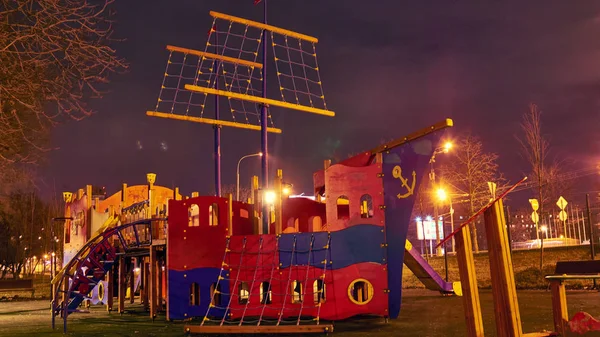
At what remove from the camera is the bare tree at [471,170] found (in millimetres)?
36500

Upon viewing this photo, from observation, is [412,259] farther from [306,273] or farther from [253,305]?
[253,305]

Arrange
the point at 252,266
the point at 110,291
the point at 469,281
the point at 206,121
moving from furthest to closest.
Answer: the point at 206,121 < the point at 110,291 < the point at 252,266 < the point at 469,281

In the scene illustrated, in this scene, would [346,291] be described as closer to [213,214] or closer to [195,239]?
[195,239]

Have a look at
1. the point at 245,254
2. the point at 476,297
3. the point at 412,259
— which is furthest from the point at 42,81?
the point at 412,259

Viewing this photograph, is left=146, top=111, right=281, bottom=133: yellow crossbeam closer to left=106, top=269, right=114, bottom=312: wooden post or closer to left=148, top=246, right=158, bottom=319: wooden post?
left=106, top=269, right=114, bottom=312: wooden post

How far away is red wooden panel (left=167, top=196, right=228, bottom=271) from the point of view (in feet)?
47.8

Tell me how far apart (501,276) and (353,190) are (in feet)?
22.3

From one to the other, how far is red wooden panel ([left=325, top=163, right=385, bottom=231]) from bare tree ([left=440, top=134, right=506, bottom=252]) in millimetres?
24307

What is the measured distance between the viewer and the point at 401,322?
12.9 metres

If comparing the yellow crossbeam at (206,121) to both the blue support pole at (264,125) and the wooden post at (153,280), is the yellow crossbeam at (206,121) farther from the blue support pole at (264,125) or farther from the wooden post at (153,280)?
the wooden post at (153,280)

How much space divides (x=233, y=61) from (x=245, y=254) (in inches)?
739

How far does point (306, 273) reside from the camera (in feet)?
44.5

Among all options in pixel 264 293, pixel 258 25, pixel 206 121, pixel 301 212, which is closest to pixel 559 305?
pixel 264 293

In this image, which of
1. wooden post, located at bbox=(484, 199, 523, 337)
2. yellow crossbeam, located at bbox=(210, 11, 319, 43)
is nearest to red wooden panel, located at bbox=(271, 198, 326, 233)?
wooden post, located at bbox=(484, 199, 523, 337)
